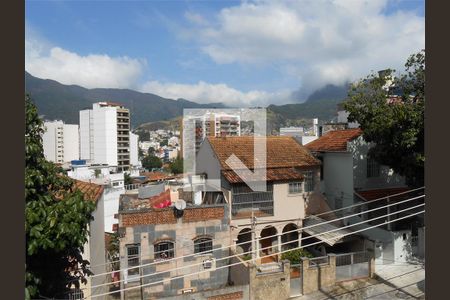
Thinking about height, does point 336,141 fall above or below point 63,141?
below

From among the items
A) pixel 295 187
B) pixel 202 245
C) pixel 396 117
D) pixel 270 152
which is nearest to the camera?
pixel 396 117

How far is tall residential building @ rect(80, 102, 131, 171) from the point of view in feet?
294

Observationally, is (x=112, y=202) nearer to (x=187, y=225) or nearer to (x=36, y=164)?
(x=187, y=225)

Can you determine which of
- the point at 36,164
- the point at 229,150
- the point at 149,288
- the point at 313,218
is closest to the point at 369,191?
the point at 313,218

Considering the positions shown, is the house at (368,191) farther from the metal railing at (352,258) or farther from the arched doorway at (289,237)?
the arched doorway at (289,237)

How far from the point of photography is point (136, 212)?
1424 centimetres

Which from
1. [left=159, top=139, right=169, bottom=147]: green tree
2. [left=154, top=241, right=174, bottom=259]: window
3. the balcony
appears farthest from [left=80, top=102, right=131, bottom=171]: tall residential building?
[left=159, top=139, right=169, bottom=147]: green tree

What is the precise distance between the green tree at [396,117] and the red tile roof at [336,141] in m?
3.87

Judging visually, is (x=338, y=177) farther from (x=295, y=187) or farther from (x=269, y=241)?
(x=269, y=241)

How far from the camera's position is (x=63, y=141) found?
101125 millimetres

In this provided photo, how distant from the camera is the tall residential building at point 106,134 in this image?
294ft

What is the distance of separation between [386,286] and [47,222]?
1347cm

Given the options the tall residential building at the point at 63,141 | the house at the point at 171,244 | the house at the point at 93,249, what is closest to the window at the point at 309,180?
the house at the point at 171,244

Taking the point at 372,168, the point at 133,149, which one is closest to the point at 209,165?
the point at 372,168
